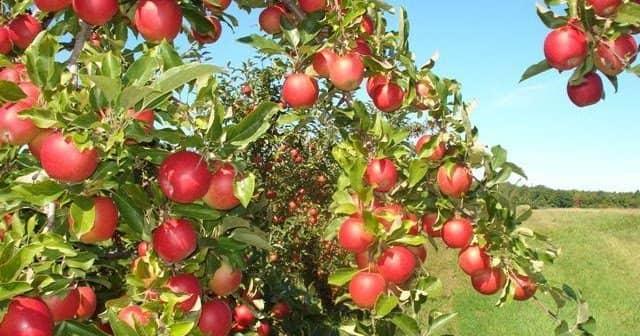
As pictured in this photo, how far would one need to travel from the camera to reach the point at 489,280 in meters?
2.64

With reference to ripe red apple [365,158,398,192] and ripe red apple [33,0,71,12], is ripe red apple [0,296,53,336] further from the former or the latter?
ripe red apple [365,158,398,192]

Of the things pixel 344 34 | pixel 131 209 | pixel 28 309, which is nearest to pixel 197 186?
pixel 131 209

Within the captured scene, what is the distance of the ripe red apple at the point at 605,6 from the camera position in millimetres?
1690

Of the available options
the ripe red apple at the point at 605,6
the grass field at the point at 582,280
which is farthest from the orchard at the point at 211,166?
the grass field at the point at 582,280

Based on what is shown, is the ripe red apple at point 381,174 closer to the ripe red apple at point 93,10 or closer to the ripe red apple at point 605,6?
the ripe red apple at point 605,6

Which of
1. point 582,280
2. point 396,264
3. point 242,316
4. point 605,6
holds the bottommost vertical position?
point 582,280

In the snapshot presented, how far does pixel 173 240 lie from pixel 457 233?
1.24 metres

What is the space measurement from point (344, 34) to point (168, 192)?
985 mm

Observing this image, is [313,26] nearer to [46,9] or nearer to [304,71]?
[304,71]

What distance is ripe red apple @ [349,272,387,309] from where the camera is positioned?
2164 millimetres

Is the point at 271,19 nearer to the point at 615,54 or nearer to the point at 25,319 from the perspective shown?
the point at 615,54

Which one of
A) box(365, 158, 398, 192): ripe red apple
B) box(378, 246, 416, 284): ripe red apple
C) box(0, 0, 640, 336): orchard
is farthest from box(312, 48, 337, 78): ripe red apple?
box(378, 246, 416, 284): ripe red apple

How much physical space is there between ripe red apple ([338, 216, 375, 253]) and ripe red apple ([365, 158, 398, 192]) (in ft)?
0.57

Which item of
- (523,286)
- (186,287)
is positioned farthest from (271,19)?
(523,286)
